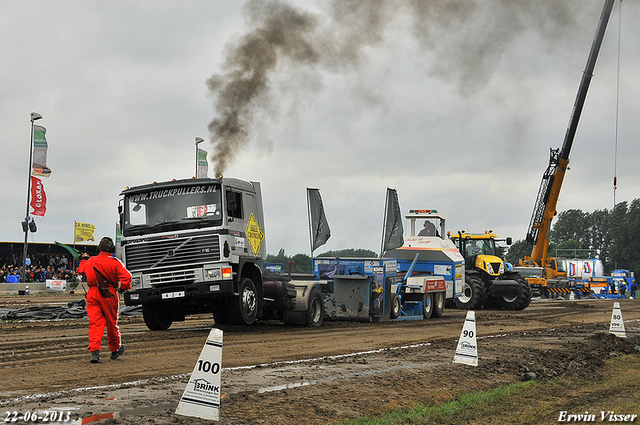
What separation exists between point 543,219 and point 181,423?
3479 cm

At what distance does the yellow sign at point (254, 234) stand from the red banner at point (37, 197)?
2567cm

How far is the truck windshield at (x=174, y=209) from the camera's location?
14336 millimetres

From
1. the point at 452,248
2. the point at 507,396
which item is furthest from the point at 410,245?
the point at 507,396

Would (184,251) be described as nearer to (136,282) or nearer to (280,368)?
(136,282)

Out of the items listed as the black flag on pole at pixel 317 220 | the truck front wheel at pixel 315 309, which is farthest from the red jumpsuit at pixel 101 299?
the black flag on pole at pixel 317 220

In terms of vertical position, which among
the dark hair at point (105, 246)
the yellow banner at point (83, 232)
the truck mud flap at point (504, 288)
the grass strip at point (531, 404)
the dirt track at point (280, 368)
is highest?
the yellow banner at point (83, 232)

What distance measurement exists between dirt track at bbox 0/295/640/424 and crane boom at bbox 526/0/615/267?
20.2 m

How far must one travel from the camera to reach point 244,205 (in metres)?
15.2

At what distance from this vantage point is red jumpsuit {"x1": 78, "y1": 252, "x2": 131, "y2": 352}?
9.45 meters

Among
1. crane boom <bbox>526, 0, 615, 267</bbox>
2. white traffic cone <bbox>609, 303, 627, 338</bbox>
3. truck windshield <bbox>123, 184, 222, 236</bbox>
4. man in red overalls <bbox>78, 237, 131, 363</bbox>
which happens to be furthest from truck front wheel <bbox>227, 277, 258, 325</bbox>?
crane boom <bbox>526, 0, 615, 267</bbox>

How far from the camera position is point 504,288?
2847cm

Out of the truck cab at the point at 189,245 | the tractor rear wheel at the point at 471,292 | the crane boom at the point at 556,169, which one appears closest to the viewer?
the truck cab at the point at 189,245

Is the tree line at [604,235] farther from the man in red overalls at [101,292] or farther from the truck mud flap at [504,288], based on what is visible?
the man in red overalls at [101,292]

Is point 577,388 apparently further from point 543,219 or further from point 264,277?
point 543,219
